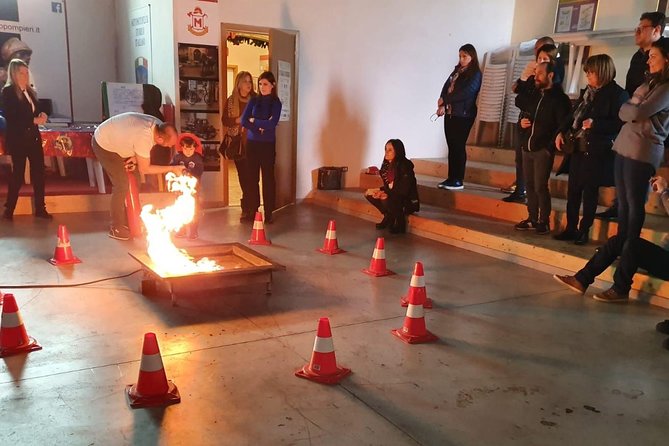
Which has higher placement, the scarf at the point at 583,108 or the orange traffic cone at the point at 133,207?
the scarf at the point at 583,108

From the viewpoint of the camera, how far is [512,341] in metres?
4.00

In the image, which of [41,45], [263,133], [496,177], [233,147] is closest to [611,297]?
[496,177]

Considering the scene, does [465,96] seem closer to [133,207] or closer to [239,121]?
[239,121]

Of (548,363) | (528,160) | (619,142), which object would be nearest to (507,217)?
(528,160)

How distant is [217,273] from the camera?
433cm

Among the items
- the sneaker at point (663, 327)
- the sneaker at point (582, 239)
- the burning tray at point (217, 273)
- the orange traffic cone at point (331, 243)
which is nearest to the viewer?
the sneaker at point (663, 327)

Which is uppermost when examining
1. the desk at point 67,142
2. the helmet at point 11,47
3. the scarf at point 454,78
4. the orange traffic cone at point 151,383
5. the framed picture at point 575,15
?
the framed picture at point 575,15

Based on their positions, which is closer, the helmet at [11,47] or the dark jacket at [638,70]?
the dark jacket at [638,70]

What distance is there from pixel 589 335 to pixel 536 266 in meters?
1.73

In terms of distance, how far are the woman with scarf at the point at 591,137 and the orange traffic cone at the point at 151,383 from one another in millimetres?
4405

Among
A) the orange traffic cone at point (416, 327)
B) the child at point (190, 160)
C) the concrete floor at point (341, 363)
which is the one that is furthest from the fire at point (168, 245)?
the orange traffic cone at point (416, 327)

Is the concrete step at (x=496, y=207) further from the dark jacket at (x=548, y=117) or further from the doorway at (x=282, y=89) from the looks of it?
the doorway at (x=282, y=89)

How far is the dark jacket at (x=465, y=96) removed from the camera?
7.43 m

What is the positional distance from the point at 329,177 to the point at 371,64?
2.02m
